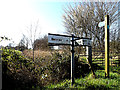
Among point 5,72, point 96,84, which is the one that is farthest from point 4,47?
point 96,84

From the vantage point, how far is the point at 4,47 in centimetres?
374

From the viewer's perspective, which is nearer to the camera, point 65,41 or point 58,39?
point 58,39

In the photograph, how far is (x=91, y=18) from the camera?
45.0 feet

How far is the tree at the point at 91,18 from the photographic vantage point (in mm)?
13266

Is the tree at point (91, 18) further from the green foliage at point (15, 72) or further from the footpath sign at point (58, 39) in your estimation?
the green foliage at point (15, 72)

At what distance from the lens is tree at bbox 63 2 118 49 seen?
13.3m

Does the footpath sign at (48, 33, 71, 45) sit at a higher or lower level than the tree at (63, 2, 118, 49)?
lower

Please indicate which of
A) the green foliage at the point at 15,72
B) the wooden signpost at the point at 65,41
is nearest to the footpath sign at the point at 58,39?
the wooden signpost at the point at 65,41

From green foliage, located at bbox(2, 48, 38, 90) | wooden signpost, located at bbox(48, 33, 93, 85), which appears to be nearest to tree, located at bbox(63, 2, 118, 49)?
wooden signpost, located at bbox(48, 33, 93, 85)

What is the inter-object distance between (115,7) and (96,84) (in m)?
12.8

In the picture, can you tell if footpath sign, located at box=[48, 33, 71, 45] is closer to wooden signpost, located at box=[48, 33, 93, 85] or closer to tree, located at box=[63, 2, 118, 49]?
wooden signpost, located at box=[48, 33, 93, 85]

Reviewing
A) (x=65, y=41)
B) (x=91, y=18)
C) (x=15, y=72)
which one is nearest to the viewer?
(x=15, y=72)

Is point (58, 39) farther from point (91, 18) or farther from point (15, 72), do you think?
point (91, 18)

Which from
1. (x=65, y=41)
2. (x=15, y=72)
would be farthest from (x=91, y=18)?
(x=15, y=72)
